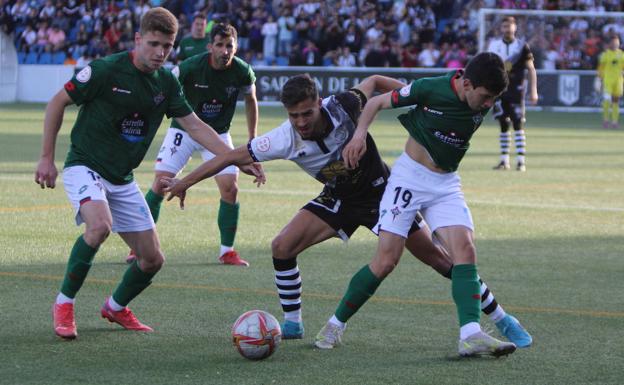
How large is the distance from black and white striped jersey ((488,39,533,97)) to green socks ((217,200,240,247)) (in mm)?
10461

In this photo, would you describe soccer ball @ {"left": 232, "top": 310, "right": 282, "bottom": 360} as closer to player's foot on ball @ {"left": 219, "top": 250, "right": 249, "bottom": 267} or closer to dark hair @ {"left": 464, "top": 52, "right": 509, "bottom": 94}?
dark hair @ {"left": 464, "top": 52, "right": 509, "bottom": 94}

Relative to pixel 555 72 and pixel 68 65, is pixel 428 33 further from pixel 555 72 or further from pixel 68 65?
pixel 68 65

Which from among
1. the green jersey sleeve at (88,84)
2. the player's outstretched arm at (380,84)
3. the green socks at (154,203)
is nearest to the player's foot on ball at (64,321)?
the green jersey sleeve at (88,84)

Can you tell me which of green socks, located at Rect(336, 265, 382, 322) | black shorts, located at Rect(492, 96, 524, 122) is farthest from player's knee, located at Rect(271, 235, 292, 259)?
black shorts, located at Rect(492, 96, 524, 122)

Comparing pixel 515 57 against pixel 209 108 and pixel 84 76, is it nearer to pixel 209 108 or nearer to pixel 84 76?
pixel 209 108

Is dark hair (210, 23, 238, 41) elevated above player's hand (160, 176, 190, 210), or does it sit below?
above

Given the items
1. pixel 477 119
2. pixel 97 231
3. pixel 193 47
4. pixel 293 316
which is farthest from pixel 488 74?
pixel 193 47

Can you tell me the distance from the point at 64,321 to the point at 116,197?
2.71ft

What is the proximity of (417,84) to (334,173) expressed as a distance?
74cm

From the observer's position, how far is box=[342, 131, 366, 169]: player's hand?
22.5 feet

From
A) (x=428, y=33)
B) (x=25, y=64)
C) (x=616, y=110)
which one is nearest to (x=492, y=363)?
(x=616, y=110)

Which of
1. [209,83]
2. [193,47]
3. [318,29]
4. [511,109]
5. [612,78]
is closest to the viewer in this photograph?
[209,83]

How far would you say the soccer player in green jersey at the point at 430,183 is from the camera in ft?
22.9

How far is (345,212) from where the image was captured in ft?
24.6
